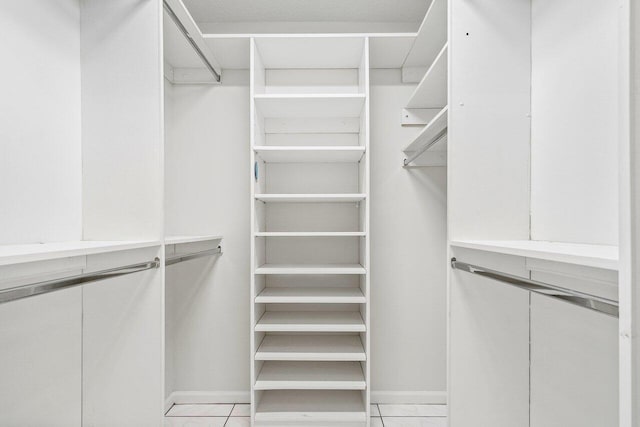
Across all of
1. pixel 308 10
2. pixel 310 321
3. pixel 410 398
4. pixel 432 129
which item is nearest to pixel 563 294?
pixel 432 129

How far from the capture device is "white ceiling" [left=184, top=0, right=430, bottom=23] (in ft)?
6.57

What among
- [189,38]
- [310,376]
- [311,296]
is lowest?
[310,376]

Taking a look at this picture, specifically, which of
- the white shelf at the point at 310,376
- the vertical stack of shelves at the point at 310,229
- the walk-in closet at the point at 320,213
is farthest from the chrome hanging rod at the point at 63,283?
the white shelf at the point at 310,376

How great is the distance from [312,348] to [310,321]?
5.3 inches

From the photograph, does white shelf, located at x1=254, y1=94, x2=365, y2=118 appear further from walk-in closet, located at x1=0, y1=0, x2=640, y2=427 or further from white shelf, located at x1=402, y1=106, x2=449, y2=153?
white shelf, located at x1=402, y1=106, x2=449, y2=153

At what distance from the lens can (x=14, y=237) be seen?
3.69 feet

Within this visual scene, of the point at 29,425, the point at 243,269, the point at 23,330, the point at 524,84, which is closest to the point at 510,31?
the point at 524,84

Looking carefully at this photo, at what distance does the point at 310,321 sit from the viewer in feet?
6.33

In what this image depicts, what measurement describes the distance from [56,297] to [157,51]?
94 centimetres

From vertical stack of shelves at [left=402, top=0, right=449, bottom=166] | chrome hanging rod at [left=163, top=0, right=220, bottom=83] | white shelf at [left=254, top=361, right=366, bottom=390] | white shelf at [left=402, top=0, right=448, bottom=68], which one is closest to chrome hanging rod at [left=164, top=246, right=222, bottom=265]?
white shelf at [left=254, top=361, right=366, bottom=390]

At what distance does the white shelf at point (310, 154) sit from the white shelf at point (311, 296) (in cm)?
73

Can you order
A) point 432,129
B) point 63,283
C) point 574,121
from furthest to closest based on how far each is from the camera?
point 432,129 → point 574,121 → point 63,283

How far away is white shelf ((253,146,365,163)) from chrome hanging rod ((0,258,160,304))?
771mm

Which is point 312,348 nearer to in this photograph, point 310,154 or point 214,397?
point 214,397
